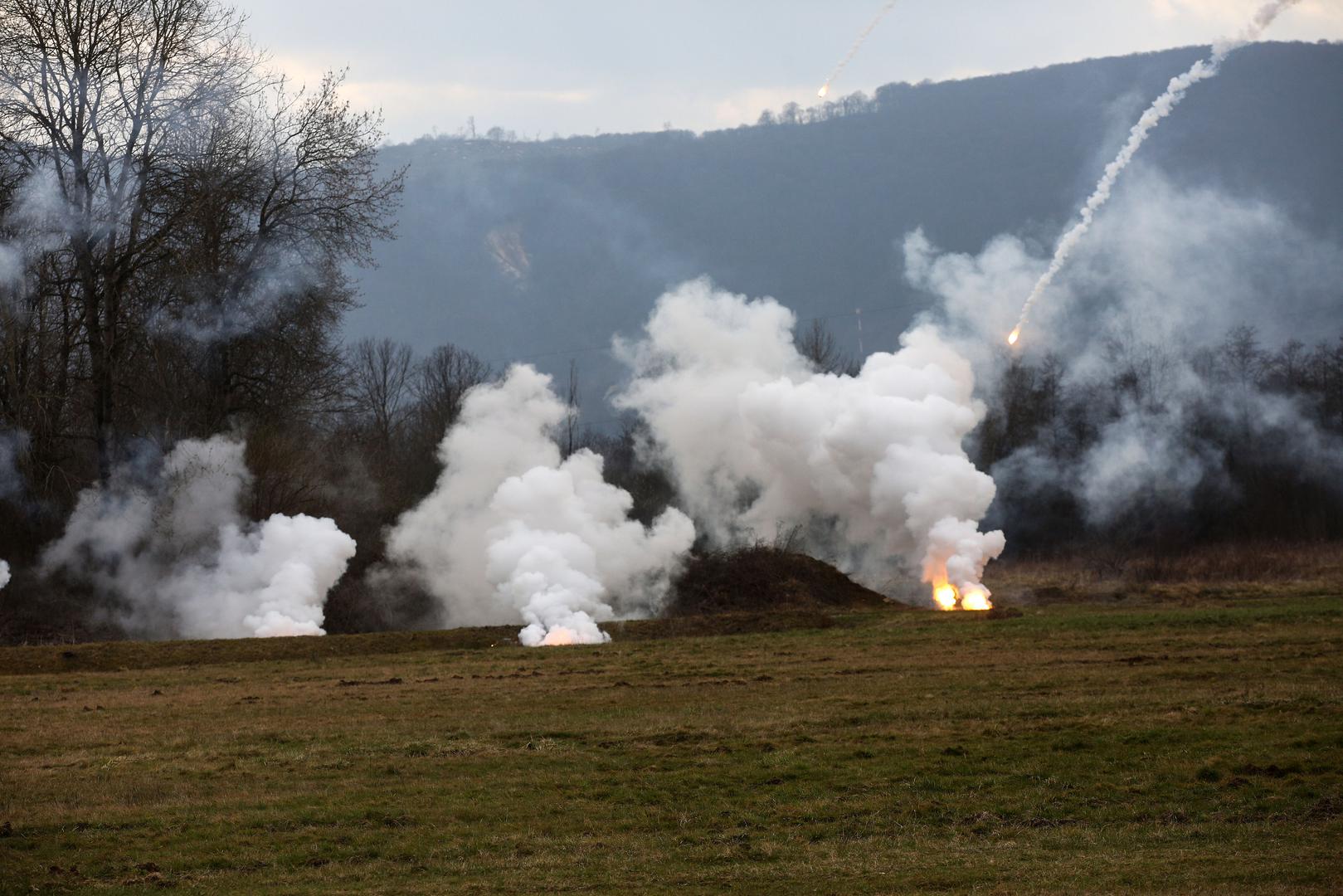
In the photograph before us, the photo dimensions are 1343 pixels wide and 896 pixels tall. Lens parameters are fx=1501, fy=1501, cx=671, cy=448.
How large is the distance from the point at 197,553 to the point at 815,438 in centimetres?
1526

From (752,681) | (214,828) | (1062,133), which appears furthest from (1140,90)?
(214,828)

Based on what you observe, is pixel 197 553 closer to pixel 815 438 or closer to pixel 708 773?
pixel 815 438

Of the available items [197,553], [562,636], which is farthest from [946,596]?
[197,553]

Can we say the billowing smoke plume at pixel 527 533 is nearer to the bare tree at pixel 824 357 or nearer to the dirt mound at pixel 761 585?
the dirt mound at pixel 761 585

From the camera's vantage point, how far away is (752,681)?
2273 cm

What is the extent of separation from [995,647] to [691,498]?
1669 cm

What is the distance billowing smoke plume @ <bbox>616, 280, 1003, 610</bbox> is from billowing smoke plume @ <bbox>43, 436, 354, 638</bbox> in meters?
9.90

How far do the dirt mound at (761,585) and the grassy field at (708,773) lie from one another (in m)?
10.7

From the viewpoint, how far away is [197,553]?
119 ft

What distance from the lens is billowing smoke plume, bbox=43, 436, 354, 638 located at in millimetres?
34438

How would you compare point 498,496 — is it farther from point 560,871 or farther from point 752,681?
point 560,871

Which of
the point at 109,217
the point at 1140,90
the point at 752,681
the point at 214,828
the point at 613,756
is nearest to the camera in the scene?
the point at 214,828

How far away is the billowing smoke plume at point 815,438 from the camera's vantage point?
117 feet

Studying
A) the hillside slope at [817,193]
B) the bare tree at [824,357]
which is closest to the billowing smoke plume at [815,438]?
the bare tree at [824,357]
